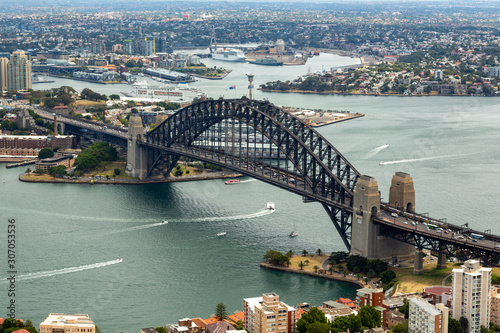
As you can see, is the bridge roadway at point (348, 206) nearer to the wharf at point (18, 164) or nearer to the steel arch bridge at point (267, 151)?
the steel arch bridge at point (267, 151)

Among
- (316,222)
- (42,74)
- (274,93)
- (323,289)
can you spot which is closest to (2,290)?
(323,289)

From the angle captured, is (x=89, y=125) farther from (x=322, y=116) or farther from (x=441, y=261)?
(x=441, y=261)

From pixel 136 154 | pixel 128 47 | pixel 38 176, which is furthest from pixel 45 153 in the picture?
pixel 128 47

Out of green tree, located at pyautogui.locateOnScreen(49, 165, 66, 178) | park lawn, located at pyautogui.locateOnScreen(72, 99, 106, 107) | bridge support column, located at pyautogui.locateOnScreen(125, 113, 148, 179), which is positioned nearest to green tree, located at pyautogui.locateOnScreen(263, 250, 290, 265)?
bridge support column, located at pyautogui.locateOnScreen(125, 113, 148, 179)

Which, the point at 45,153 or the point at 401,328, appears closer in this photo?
the point at 401,328

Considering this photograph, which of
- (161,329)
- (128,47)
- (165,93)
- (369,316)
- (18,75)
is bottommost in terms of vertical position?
(161,329)

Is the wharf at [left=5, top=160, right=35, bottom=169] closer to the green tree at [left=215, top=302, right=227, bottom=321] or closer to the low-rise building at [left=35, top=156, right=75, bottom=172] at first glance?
the low-rise building at [left=35, top=156, right=75, bottom=172]
